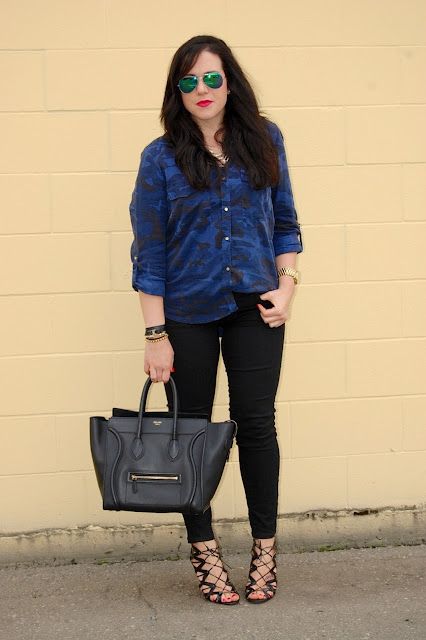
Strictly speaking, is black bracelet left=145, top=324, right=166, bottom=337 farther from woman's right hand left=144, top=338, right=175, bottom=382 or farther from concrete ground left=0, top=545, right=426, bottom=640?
concrete ground left=0, top=545, right=426, bottom=640

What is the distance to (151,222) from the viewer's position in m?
2.90

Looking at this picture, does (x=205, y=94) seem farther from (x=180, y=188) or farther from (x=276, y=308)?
(x=276, y=308)

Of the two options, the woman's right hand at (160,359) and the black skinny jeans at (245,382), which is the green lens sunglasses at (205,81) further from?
the woman's right hand at (160,359)

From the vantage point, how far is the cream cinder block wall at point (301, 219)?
3424 millimetres

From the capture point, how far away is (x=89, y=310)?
353 cm

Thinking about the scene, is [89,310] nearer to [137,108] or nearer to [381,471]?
[137,108]

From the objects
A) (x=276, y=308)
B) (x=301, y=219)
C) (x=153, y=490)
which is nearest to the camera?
(x=153, y=490)

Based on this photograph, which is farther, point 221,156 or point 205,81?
point 221,156

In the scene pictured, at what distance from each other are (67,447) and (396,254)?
1.50m

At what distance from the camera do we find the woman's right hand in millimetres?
2936

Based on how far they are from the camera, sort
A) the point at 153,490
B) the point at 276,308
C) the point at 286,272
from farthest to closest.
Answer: the point at 286,272, the point at 276,308, the point at 153,490

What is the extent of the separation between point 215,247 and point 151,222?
0.22 meters

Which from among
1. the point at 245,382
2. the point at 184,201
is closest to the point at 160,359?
the point at 245,382

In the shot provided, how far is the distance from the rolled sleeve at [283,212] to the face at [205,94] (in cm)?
24
